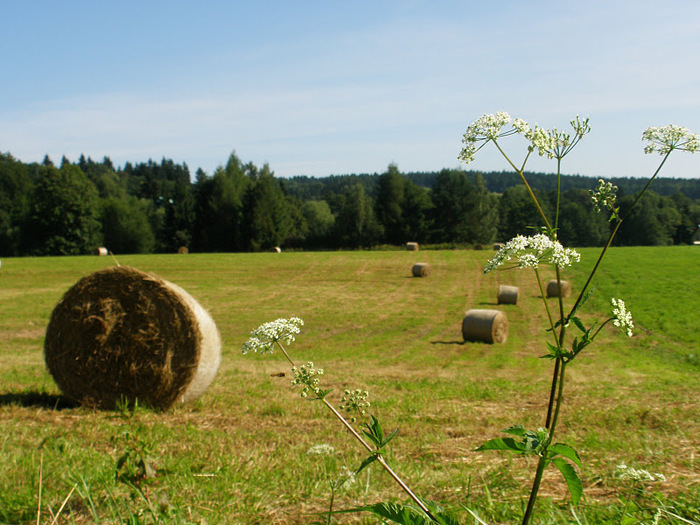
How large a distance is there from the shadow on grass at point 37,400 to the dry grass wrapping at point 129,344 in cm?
17

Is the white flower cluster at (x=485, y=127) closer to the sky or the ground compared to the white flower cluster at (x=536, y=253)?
closer to the sky

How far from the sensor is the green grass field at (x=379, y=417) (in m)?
3.37

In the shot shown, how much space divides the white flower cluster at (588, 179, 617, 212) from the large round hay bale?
53.5ft

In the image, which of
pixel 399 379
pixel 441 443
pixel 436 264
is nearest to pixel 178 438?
pixel 441 443

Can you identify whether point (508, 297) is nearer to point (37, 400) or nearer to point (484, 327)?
point (484, 327)

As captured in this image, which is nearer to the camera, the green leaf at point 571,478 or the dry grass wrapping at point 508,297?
the green leaf at point 571,478

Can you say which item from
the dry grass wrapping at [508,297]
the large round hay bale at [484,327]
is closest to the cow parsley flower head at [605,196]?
the large round hay bale at [484,327]

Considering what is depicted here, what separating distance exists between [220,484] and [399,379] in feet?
25.7

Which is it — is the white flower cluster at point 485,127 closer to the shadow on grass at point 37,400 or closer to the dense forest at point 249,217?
the shadow on grass at point 37,400

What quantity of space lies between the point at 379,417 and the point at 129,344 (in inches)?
157

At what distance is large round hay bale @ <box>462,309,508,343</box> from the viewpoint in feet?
58.4

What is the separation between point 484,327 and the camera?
17.8 m

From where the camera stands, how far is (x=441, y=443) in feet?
20.0

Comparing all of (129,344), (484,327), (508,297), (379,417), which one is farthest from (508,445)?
(508,297)
